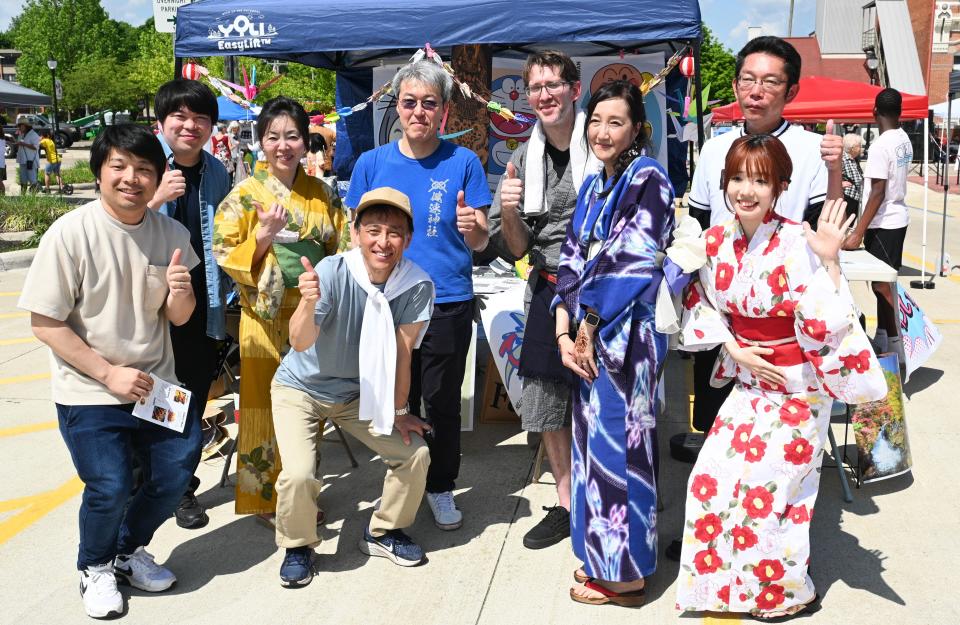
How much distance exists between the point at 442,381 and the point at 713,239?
1.28m

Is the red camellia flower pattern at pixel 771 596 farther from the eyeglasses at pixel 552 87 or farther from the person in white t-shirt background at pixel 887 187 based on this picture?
the person in white t-shirt background at pixel 887 187

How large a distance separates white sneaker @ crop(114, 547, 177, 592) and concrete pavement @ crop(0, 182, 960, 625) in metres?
0.04

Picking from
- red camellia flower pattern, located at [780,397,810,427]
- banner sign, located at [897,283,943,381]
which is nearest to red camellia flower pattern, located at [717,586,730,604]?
red camellia flower pattern, located at [780,397,810,427]

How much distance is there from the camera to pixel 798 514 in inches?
110

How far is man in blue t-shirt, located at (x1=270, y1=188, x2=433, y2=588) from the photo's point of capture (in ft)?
9.97

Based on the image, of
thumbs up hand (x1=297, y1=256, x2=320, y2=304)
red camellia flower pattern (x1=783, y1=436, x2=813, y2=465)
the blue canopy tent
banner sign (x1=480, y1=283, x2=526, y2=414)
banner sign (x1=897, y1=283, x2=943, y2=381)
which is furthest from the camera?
the blue canopy tent

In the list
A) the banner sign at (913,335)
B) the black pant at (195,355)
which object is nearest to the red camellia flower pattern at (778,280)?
the black pant at (195,355)

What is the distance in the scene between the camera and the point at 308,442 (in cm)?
310

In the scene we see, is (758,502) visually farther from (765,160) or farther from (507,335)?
(507,335)

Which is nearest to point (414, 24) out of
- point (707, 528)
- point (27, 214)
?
point (707, 528)

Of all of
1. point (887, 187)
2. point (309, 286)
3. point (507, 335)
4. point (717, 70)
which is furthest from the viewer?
point (717, 70)

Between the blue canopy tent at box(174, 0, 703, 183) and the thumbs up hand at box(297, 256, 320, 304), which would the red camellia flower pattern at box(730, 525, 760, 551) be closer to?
the thumbs up hand at box(297, 256, 320, 304)

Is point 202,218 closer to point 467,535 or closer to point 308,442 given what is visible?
point 308,442

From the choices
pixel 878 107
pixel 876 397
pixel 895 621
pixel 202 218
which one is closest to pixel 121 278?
pixel 202 218
